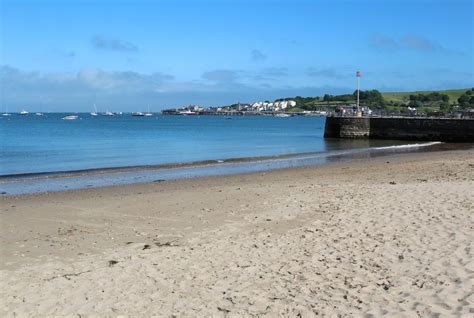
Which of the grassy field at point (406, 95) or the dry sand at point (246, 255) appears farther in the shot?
the grassy field at point (406, 95)

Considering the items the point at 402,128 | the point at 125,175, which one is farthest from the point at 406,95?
the point at 125,175

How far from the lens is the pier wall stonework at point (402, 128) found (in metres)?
45.1

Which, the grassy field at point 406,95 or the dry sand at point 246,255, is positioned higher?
the grassy field at point 406,95

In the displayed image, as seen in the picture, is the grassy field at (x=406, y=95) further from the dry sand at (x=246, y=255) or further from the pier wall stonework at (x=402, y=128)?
the dry sand at (x=246, y=255)

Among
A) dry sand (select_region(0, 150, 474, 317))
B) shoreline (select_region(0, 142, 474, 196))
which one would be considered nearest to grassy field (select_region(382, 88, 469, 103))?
shoreline (select_region(0, 142, 474, 196))

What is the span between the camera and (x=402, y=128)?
1935 inches

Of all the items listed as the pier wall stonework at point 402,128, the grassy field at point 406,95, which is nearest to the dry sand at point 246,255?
the pier wall stonework at point 402,128

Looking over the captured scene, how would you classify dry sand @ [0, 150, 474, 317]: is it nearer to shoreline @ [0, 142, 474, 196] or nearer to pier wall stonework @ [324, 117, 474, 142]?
shoreline @ [0, 142, 474, 196]

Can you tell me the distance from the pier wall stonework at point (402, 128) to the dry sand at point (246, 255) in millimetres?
34408

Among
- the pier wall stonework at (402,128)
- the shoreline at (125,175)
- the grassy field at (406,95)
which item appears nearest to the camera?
the shoreline at (125,175)

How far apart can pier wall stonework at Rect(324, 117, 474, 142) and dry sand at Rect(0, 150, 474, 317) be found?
34408 mm

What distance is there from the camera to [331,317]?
527 cm

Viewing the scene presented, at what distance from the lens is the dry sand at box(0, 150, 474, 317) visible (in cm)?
575

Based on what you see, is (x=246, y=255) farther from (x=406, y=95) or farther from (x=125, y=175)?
(x=406, y=95)
